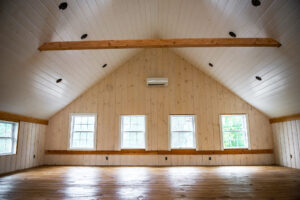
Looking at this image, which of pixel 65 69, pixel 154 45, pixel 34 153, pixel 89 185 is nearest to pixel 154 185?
pixel 89 185

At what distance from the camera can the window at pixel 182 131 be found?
6797 millimetres

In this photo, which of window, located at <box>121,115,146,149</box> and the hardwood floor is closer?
the hardwood floor

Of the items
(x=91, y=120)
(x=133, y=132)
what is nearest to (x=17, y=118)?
(x=91, y=120)

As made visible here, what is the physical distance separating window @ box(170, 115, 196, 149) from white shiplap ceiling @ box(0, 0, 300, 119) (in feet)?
5.68

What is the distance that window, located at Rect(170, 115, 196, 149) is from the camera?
6.80 metres

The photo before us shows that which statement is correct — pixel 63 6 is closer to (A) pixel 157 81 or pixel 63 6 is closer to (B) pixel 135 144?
(A) pixel 157 81

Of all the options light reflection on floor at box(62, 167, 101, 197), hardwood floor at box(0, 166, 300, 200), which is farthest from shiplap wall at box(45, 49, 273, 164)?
light reflection on floor at box(62, 167, 101, 197)

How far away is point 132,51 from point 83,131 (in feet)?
10.4

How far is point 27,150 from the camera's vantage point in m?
6.11

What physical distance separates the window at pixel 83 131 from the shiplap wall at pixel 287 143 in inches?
231

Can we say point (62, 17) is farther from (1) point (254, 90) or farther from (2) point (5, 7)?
(1) point (254, 90)

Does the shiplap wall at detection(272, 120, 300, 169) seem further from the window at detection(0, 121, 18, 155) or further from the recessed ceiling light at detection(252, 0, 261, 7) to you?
the window at detection(0, 121, 18, 155)

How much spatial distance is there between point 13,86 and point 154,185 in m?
3.67

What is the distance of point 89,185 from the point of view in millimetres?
3910
